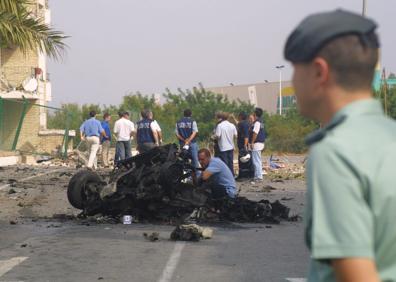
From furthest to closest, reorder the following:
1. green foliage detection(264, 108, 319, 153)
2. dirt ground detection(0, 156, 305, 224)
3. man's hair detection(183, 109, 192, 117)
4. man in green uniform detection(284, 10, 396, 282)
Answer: green foliage detection(264, 108, 319, 153)
man's hair detection(183, 109, 192, 117)
dirt ground detection(0, 156, 305, 224)
man in green uniform detection(284, 10, 396, 282)

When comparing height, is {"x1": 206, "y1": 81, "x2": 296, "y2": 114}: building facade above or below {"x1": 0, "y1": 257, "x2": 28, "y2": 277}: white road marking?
below

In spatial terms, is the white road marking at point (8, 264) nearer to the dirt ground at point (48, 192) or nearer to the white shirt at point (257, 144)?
the dirt ground at point (48, 192)

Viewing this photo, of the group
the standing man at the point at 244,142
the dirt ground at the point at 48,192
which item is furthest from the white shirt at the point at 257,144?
the dirt ground at the point at 48,192

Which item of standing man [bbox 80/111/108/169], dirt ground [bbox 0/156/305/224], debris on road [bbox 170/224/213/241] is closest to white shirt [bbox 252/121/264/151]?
dirt ground [bbox 0/156/305/224]

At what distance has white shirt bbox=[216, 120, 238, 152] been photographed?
18.8 meters

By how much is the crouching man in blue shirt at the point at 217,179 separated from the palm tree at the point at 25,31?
7.14 meters

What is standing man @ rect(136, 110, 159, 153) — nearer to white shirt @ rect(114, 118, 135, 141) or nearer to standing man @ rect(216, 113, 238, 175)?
standing man @ rect(216, 113, 238, 175)

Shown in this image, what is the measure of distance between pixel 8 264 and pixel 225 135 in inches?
431

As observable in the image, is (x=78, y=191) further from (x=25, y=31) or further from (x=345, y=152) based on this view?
(x=345, y=152)

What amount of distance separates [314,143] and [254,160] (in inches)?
696

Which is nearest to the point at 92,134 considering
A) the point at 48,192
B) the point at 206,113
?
the point at 48,192

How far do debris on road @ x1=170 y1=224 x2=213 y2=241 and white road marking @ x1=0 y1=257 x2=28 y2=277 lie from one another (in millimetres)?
2033

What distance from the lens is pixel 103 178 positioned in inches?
515

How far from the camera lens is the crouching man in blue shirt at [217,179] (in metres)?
11.6
